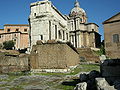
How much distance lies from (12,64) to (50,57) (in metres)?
3.11

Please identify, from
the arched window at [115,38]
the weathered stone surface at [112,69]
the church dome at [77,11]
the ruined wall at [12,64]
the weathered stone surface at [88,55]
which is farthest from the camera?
the church dome at [77,11]

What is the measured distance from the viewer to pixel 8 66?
40.7ft

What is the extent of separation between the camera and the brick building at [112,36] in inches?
1227

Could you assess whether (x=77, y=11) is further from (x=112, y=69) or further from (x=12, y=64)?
(x=112, y=69)

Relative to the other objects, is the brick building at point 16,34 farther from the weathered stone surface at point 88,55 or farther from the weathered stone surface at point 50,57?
the weathered stone surface at point 50,57

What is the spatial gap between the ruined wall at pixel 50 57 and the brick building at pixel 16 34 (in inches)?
2005

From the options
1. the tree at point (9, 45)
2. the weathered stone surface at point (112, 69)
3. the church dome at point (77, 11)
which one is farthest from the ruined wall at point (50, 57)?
the church dome at point (77, 11)

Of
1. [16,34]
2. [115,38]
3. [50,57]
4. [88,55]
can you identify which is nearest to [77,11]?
[16,34]

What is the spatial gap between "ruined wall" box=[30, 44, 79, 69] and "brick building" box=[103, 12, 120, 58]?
21551 millimetres

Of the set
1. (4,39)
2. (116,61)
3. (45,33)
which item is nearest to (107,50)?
(45,33)

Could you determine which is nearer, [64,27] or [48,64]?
[48,64]

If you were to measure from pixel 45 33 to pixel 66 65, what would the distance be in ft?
85.3

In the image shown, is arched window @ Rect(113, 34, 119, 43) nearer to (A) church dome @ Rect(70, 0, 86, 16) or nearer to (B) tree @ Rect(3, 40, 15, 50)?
(A) church dome @ Rect(70, 0, 86, 16)

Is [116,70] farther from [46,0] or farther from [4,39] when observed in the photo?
[4,39]
